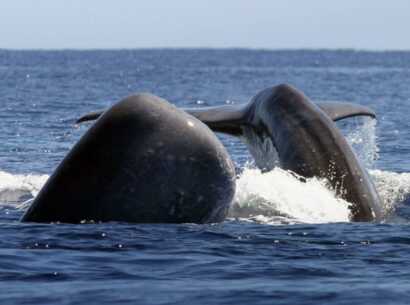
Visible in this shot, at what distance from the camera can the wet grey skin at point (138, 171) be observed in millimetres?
13164

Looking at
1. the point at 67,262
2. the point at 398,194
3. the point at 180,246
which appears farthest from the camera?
the point at 398,194

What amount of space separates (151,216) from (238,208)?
272 centimetres

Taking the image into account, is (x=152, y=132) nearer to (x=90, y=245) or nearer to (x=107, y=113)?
(x=107, y=113)

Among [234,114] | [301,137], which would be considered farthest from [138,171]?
[234,114]

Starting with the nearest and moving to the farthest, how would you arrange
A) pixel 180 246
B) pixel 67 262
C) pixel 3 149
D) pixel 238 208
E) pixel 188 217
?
pixel 67 262 < pixel 180 246 < pixel 188 217 < pixel 238 208 < pixel 3 149

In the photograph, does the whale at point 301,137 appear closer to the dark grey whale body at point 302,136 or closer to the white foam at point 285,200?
the dark grey whale body at point 302,136

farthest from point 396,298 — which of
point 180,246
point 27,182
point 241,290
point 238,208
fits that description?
point 27,182

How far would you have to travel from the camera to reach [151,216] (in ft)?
44.5

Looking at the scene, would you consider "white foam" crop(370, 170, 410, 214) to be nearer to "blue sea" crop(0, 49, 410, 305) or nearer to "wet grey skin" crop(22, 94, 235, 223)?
"blue sea" crop(0, 49, 410, 305)

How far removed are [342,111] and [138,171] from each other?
16.6 ft

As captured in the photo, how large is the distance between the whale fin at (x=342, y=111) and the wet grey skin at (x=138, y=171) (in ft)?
13.3

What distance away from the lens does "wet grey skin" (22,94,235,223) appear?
13164mm

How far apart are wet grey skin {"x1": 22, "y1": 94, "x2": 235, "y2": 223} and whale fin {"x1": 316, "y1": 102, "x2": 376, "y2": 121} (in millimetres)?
Result: 4048

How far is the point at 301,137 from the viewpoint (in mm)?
16422
